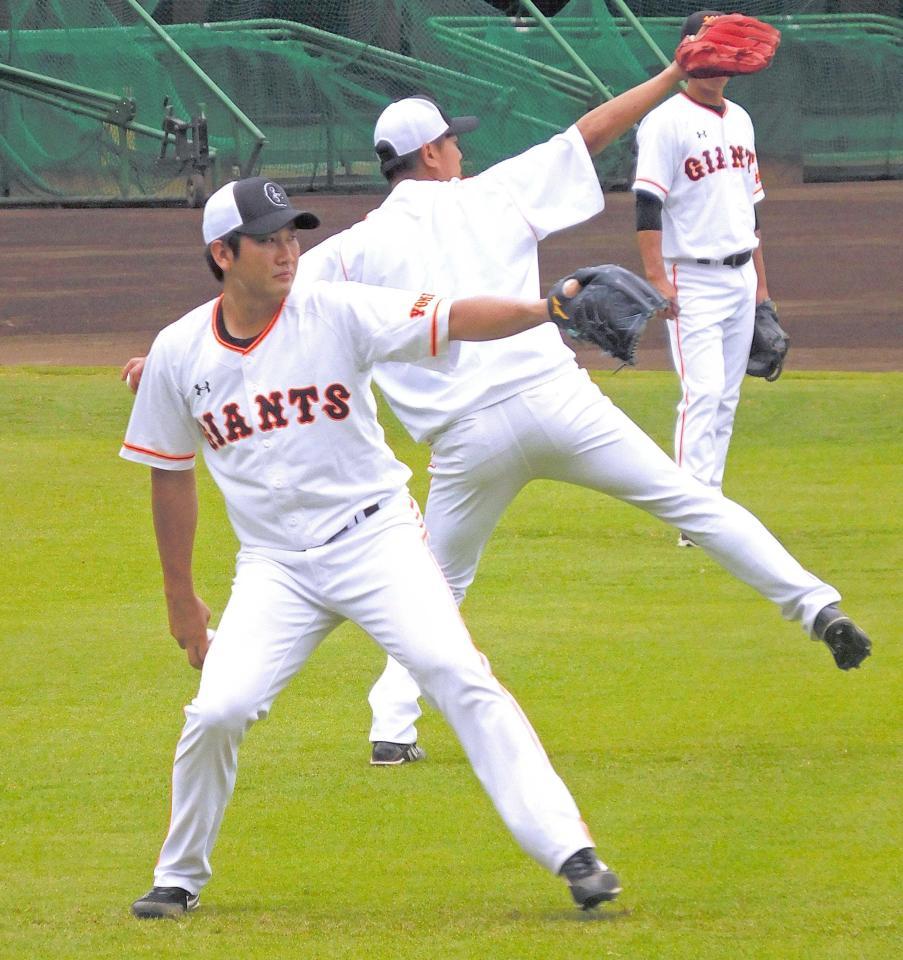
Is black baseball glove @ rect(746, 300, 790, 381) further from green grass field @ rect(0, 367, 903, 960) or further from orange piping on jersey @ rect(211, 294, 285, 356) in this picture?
orange piping on jersey @ rect(211, 294, 285, 356)

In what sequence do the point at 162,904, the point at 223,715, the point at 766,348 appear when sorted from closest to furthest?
the point at 223,715, the point at 162,904, the point at 766,348

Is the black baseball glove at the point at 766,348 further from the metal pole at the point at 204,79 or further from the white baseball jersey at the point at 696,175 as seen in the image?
the metal pole at the point at 204,79

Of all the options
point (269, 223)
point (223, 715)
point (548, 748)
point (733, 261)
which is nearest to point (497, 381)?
point (548, 748)

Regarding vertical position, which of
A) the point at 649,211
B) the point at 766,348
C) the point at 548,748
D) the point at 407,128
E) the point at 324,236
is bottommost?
the point at 324,236

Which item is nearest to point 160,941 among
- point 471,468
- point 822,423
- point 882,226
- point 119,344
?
point 471,468

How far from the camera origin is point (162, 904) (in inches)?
155

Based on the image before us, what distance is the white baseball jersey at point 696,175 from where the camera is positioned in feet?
25.3

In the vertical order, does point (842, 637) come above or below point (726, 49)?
below

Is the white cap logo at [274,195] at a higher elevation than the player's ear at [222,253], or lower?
higher

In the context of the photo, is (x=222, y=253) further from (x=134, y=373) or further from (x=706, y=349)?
(x=706, y=349)

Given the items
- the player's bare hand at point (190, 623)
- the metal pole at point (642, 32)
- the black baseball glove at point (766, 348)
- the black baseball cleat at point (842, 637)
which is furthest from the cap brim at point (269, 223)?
the metal pole at point (642, 32)

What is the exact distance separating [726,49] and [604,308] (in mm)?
1968

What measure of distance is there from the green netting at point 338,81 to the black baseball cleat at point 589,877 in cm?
2040

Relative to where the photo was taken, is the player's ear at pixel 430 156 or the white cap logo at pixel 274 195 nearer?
the white cap logo at pixel 274 195
